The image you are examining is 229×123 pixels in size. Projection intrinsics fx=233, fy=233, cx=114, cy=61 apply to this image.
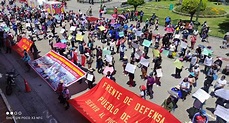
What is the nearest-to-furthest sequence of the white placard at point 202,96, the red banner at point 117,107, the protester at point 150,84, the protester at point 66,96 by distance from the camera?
the red banner at point 117,107, the white placard at point 202,96, the protester at point 66,96, the protester at point 150,84

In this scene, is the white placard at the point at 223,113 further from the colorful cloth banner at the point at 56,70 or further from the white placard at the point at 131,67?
the colorful cloth banner at the point at 56,70

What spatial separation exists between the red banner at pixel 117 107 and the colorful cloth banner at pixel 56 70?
85.8 inches

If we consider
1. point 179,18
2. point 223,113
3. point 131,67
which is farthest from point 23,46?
point 179,18

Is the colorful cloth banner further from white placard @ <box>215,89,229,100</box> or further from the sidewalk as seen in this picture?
white placard @ <box>215,89,229,100</box>

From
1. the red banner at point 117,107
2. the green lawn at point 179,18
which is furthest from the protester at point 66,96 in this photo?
the green lawn at point 179,18

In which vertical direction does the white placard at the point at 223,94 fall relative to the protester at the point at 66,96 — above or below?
above

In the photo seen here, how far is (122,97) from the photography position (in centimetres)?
1060

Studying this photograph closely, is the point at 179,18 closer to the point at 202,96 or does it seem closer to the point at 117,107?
the point at 202,96

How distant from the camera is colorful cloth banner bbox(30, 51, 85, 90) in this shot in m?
13.5

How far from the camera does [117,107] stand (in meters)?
10.5

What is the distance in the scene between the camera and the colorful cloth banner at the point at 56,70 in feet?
44.1

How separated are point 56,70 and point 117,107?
564 cm

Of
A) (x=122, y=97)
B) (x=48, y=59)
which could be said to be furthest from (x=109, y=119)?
(x=48, y=59)

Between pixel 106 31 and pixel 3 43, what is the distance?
9912 millimetres
